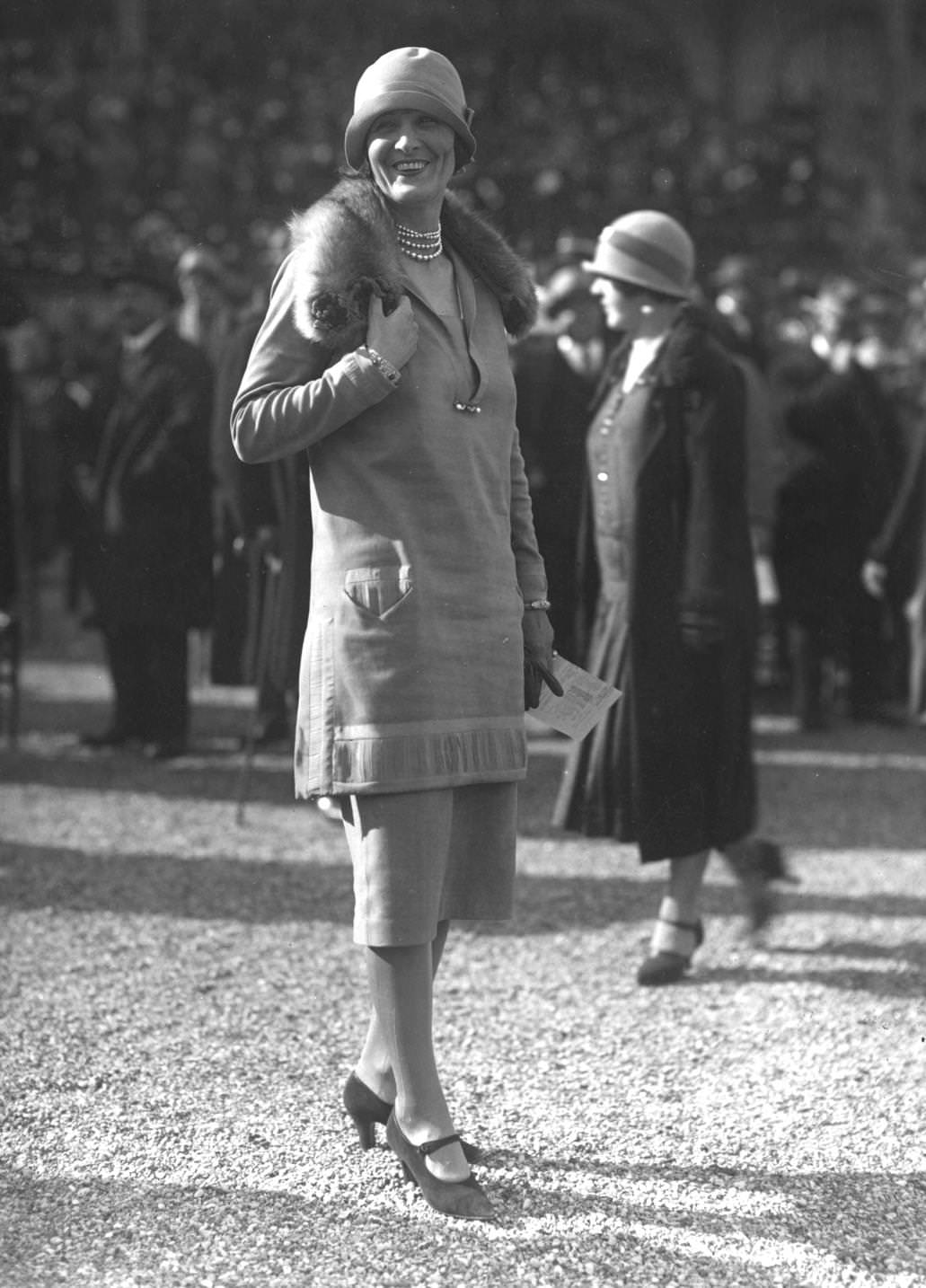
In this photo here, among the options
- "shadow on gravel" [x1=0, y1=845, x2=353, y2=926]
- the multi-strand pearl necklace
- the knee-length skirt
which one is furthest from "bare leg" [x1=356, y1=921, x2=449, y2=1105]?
"shadow on gravel" [x1=0, y1=845, x2=353, y2=926]

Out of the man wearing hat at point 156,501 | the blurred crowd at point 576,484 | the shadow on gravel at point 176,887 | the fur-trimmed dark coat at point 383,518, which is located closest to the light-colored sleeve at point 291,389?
the fur-trimmed dark coat at point 383,518

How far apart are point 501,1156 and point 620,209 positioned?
12.6 metres

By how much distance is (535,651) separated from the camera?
12.0ft

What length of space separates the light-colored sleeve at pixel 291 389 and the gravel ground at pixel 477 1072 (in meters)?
1.36

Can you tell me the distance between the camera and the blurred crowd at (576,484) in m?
7.02

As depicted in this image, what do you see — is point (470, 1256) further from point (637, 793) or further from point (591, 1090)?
point (637, 793)

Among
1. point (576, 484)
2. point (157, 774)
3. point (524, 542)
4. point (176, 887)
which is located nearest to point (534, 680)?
point (524, 542)

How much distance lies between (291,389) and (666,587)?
1.79m

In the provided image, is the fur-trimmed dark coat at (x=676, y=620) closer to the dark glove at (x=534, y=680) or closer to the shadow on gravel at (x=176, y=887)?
the shadow on gravel at (x=176, y=887)

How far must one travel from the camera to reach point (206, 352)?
905 cm

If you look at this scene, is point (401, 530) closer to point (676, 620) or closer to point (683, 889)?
point (676, 620)

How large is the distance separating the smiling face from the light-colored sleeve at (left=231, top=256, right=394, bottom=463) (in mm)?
232

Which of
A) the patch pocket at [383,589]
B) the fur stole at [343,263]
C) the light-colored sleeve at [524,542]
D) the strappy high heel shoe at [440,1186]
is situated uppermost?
the fur stole at [343,263]

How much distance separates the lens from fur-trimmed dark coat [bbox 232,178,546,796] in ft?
10.9
